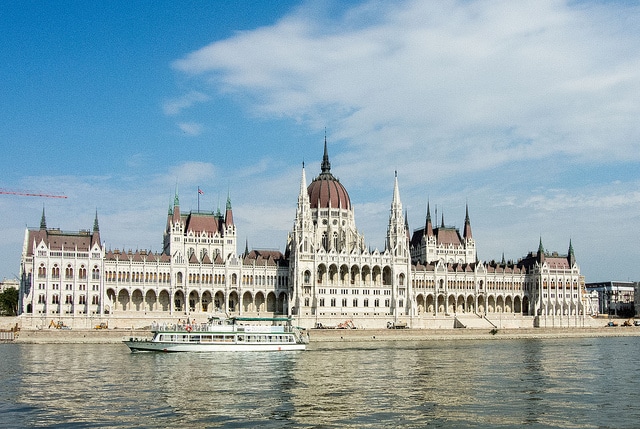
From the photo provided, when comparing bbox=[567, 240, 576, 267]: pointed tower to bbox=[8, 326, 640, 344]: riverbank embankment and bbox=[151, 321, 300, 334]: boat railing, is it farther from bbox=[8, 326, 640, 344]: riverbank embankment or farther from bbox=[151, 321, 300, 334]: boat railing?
bbox=[151, 321, 300, 334]: boat railing

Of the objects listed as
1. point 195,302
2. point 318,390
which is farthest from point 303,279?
point 318,390

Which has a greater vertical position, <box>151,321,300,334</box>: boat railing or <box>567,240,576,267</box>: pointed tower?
<box>567,240,576,267</box>: pointed tower

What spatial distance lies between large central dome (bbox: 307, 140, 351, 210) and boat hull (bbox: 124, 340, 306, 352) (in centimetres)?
6087

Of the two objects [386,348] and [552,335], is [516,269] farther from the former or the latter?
[386,348]

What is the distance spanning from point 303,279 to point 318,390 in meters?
81.3

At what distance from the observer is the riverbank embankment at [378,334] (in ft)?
326

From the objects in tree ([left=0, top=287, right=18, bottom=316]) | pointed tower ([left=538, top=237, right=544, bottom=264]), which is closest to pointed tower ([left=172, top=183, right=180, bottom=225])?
tree ([left=0, top=287, right=18, bottom=316])

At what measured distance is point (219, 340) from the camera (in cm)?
8450

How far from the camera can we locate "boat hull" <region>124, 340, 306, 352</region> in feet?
269

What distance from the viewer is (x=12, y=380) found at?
176 feet

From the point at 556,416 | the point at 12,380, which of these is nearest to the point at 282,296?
the point at 12,380

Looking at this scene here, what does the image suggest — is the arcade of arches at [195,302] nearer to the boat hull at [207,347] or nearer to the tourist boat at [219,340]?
the tourist boat at [219,340]

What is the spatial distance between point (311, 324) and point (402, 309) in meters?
18.2

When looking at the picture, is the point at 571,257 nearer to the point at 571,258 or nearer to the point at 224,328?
the point at 571,258
